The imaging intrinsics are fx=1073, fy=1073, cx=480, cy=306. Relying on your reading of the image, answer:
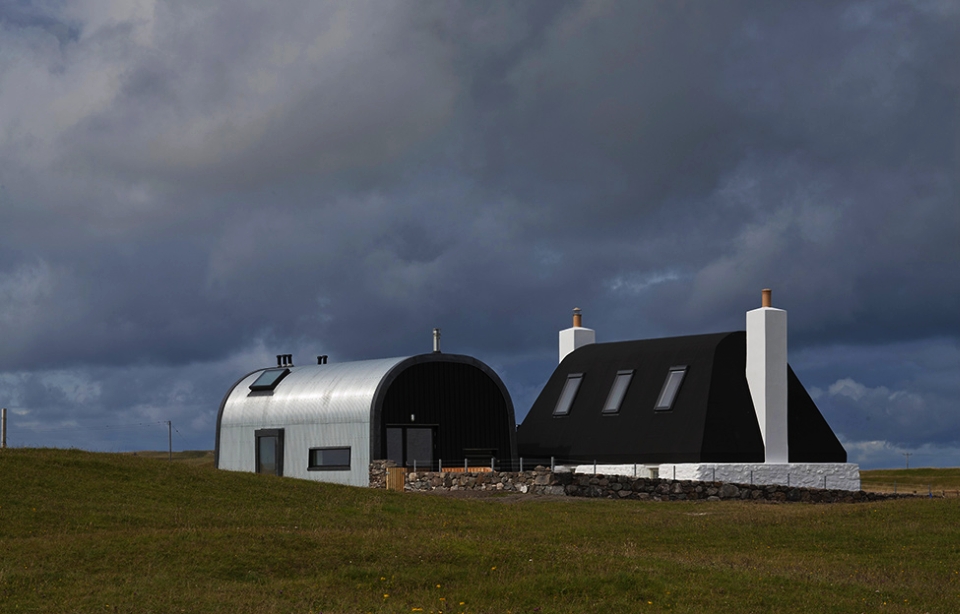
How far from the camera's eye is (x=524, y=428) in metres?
49.1

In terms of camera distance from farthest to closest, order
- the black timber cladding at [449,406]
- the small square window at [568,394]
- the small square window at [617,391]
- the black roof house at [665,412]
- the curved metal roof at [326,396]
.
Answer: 1. the small square window at [568,394]
2. the small square window at [617,391]
3. the black timber cladding at [449,406]
4. the curved metal roof at [326,396]
5. the black roof house at [665,412]

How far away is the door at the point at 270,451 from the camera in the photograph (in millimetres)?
45625

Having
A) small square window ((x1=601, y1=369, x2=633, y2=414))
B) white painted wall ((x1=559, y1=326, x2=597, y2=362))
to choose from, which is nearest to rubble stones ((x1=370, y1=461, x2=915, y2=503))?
small square window ((x1=601, y1=369, x2=633, y2=414))

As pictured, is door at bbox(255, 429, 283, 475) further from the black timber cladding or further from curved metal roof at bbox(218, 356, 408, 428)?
the black timber cladding

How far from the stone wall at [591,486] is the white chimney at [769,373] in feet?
7.62

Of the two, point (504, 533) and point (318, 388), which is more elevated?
point (318, 388)

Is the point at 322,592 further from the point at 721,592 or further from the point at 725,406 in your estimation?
the point at 725,406

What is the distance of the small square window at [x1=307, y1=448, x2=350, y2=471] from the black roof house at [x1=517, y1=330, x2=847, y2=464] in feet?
28.9

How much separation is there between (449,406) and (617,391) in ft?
24.7

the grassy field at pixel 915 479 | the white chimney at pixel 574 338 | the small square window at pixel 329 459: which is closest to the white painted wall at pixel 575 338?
the white chimney at pixel 574 338

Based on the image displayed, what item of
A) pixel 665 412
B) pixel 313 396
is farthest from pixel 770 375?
pixel 313 396

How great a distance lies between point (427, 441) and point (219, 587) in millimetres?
25870

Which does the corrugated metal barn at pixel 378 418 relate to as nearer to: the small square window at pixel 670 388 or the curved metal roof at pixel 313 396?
the curved metal roof at pixel 313 396

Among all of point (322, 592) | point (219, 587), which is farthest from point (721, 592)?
point (219, 587)
